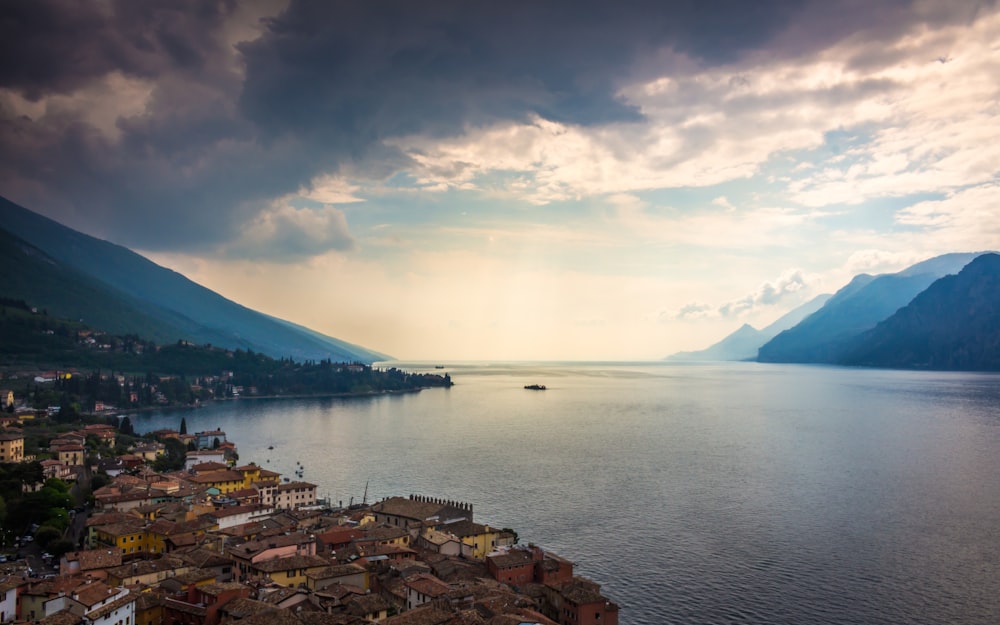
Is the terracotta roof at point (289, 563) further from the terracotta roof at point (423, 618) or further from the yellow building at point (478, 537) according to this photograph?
the yellow building at point (478, 537)

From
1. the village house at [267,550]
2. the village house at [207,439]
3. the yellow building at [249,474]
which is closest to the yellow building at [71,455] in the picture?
the yellow building at [249,474]

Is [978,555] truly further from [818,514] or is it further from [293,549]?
[293,549]

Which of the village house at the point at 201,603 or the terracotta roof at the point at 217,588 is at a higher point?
the terracotta roof at the point at 217,588

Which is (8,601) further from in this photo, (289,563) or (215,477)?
(215,477)

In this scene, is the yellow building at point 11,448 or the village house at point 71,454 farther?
the village house at point 71,454

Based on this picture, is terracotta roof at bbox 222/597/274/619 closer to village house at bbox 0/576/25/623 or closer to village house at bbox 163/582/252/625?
village house at bbox 163/582/252/625

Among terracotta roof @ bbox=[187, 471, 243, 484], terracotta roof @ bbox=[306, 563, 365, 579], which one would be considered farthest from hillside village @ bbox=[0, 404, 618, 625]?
terracotta roof @ bbox=[187, 471, 243, 484]
